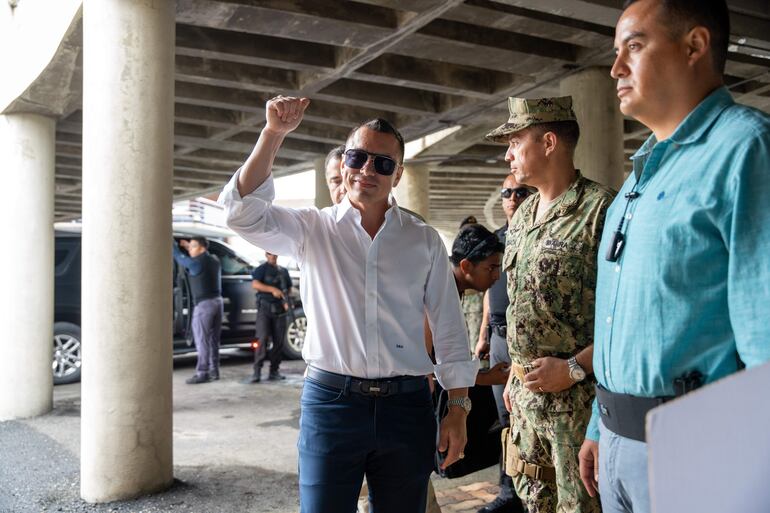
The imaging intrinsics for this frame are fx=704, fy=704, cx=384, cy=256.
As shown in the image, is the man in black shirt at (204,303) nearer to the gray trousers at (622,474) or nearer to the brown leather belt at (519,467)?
the brown leather belt at (519,467)

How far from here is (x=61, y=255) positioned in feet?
29.9

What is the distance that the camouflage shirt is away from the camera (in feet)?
8.91

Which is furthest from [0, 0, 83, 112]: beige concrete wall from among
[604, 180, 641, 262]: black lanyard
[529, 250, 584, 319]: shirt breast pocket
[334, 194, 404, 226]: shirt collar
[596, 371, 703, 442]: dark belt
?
[596, 371, 703, 442]: dark belt

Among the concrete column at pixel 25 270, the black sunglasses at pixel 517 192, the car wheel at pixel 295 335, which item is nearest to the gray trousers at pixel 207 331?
the car wheel at pixel 295 335

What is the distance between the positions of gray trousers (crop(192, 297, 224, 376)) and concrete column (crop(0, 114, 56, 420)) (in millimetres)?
2033

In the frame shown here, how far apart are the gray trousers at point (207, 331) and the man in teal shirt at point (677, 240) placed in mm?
7774

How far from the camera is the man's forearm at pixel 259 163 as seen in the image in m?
2.31

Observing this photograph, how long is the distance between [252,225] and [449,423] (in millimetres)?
1041

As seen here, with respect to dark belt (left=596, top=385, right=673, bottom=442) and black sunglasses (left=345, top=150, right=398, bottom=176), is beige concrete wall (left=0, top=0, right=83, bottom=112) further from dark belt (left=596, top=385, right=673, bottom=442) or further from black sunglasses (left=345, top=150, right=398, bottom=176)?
dark belt (left=596, top=385, right=673, bottom=442)

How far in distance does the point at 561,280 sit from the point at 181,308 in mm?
7623

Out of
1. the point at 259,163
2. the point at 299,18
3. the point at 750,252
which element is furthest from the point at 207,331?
the point at 750,252

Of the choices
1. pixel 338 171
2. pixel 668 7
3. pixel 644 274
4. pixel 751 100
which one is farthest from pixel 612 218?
pixel 751 100

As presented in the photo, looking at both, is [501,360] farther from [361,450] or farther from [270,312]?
[270,312]

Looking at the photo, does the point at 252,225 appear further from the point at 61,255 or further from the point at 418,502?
the point at 61,255
